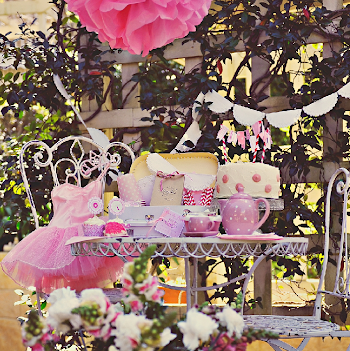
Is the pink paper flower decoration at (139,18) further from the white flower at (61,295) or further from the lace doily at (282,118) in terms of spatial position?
the lace doily at (282,118)

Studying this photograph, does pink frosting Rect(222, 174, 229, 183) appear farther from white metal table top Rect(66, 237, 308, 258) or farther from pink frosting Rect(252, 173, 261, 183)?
white metal table top Rect(66, 237, 308, 258)

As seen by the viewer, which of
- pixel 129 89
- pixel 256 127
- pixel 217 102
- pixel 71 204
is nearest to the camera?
pixel 71 204

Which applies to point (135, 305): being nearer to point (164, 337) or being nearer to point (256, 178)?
point (164, 337)

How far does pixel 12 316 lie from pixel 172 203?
1380 millimetres

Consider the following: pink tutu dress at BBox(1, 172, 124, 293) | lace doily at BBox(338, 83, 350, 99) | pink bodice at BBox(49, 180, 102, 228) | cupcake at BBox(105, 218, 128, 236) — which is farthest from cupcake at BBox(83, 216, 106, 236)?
lace doily at BBox(338, 83, 350, 99)

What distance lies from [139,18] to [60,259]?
1.25 metres

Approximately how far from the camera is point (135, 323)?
0.64 metres

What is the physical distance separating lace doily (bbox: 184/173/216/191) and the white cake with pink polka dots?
5 cm

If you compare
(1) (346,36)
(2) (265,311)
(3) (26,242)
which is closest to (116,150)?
(3) (26,242)

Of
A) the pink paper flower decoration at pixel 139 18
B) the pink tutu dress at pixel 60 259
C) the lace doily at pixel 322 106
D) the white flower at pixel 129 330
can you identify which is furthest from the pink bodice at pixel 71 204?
the white flower at pixel 129 330

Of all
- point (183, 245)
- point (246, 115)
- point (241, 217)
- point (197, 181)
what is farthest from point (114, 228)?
point (246, 115)

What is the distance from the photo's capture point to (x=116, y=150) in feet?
8.86

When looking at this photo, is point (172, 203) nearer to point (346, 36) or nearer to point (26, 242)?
point (26, 242)

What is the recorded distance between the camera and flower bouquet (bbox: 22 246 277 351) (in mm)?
637
